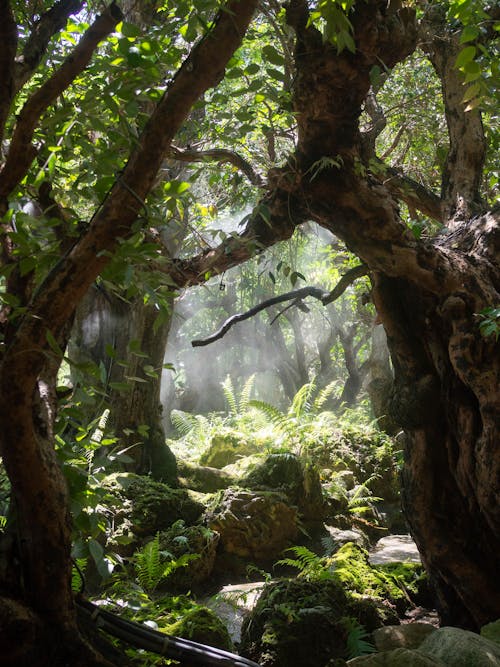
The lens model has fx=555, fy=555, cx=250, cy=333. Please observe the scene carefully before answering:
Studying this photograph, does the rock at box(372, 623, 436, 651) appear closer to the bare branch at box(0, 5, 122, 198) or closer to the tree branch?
the tree branch

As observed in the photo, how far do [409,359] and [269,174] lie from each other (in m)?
1.61

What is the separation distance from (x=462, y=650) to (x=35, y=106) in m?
2.77

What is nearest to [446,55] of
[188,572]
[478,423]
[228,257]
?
[228,257]

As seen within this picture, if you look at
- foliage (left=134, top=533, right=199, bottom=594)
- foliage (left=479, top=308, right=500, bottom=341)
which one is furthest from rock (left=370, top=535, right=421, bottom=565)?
foliage (left=479, top=308, right=500, bottom=341)

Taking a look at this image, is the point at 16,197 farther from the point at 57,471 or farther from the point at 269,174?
the point at 269,174

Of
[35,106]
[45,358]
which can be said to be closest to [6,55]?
[35,106]

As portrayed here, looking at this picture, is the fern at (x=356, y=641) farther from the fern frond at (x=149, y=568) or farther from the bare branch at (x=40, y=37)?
the bare branch at (x=40, y=37)

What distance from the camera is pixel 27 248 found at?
72.3 inches

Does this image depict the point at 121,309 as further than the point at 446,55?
Yes

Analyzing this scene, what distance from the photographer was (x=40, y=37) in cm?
252

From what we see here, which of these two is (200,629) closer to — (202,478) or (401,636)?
(401,636)

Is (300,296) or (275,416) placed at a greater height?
(300,296)

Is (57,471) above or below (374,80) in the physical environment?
below

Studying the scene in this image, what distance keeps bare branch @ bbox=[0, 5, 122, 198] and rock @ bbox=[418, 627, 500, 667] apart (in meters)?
2.52
